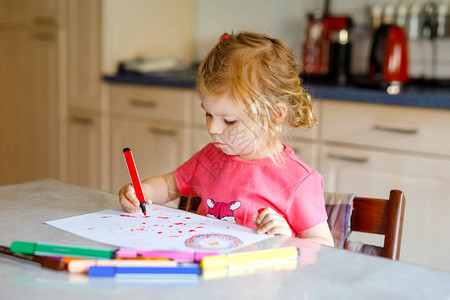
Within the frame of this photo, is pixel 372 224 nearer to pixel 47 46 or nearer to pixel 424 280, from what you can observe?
pixel 424 280

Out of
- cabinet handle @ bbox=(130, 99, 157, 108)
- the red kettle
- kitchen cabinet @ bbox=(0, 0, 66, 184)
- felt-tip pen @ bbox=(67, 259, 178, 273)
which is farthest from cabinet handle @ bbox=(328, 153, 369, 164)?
kitchen cabinet @ bbox=(0, 0, 66, 184)

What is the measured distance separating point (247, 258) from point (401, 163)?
1341mm

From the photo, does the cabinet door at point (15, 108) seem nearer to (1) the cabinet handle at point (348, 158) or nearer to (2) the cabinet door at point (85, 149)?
(2) the cabinet door at point (85, 149)

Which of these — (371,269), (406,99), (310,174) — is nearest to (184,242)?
(371,269)

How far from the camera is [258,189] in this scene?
1071 millimetres

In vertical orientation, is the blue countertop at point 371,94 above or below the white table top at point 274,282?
above

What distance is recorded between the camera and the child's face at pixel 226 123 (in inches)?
39.6

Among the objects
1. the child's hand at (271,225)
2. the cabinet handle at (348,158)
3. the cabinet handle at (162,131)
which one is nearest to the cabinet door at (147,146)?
the cabinet handle at (162,131)

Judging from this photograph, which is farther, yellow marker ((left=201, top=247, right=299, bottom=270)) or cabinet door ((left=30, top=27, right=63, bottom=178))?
cabinet door ((left=30, top=27, right=63, bottom=178))

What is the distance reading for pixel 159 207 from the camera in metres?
0.95

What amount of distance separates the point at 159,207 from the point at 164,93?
1.58 metres

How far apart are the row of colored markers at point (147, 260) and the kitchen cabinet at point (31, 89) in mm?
2314

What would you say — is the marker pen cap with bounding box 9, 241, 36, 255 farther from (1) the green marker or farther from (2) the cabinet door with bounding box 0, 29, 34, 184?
(2) the cabinet door with bounding box 0, 29, 34, 184

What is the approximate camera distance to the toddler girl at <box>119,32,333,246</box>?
3.31 feet
